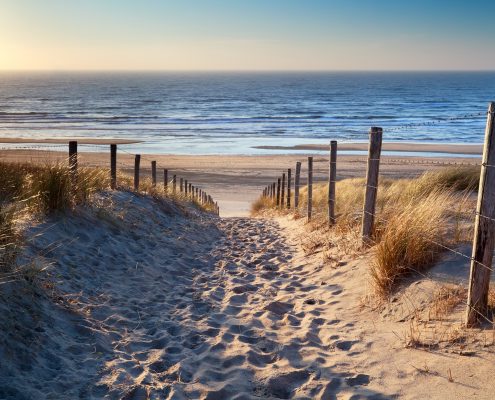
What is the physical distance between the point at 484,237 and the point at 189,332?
9.27 feet

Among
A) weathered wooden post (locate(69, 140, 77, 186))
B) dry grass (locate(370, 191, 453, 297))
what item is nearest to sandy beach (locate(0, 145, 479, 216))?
weathered wooden post (locate(69, 140, 77, 186))

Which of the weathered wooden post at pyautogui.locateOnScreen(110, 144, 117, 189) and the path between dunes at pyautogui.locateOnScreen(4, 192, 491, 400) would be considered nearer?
the path between dunes at pyautogui.locateOnScreen(4, 192, 491, 400)

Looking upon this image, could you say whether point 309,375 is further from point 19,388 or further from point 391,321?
point 19,388

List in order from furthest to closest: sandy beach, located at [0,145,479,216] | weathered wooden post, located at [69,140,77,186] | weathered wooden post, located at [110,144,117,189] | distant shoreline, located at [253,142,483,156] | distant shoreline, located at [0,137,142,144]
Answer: distant shoreline, located at [0,137,142,144] → distant shoreline, located at [253,142,483,156] → sandy beach, located at [0,145,479,216] → weathered wooden post, located at [110,144,117,189] → weathered wooden post, located at [69,140,77,186]

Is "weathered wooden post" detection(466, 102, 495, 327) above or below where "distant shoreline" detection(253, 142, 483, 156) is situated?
above

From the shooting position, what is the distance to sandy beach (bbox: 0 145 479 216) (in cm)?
2519

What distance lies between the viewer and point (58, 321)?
185 inches

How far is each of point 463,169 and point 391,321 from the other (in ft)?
28.0

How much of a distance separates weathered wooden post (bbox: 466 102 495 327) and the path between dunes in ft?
1.90

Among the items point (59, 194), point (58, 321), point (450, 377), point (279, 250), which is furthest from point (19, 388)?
point (279, 250)

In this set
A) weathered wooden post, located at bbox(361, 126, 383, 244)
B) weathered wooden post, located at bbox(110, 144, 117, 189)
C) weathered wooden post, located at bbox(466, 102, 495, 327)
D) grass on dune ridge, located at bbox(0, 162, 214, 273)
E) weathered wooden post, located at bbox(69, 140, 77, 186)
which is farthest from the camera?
weathered wooden post, located at bbox(110, 144, 117, 189)

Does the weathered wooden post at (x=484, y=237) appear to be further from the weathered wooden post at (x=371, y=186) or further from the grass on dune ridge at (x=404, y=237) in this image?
the weathered wooden post at (x=371, y=186)

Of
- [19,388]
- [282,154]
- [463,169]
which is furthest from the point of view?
[282,154]

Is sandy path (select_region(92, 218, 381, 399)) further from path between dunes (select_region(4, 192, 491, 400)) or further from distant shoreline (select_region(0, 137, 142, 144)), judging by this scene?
distant shoreline (select_region(0, 137, 142, 144))
